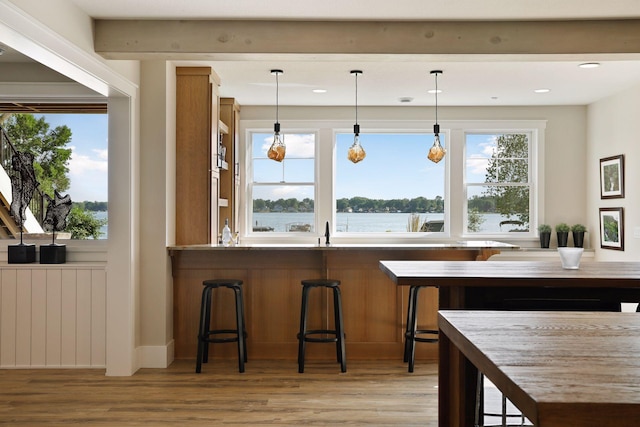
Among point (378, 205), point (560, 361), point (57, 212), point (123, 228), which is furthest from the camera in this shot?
point (378, 205)

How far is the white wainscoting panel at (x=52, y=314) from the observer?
4602mm

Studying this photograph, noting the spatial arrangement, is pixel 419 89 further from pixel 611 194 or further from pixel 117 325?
pixel 117 325

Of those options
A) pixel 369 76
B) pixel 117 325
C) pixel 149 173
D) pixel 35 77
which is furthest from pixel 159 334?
pixel 369 76

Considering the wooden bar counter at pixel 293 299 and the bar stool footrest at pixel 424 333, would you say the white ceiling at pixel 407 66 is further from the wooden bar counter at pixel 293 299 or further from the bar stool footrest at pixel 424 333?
the bar stool footrest at pixel 424 333

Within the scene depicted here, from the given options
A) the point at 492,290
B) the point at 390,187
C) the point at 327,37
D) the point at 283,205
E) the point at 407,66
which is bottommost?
the point at 492,290

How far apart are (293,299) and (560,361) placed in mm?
3961

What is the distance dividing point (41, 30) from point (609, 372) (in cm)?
303

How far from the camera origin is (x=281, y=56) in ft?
13.0

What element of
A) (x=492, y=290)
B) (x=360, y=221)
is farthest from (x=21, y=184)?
(x=360, y=221)

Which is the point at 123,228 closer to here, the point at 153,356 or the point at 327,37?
the point at 153,356

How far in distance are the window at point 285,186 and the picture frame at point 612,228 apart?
10.8ft

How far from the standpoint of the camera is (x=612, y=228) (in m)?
6.32

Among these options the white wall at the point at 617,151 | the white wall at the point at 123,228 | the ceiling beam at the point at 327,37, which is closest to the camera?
the ceiling beam at the point at 327,37

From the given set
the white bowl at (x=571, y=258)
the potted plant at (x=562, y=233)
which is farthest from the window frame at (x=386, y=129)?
the white bowl at (x=571, y=258)
